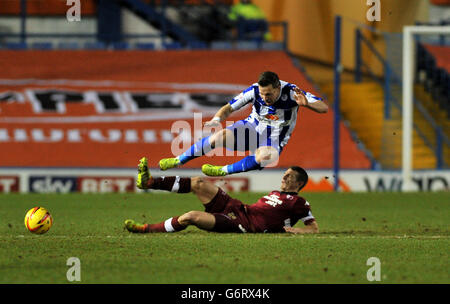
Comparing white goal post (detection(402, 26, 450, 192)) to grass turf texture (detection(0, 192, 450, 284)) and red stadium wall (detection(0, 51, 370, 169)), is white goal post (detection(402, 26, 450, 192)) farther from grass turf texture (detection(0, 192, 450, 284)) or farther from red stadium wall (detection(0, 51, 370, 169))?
grass turf texture (detection(0, 192, 450, 284))

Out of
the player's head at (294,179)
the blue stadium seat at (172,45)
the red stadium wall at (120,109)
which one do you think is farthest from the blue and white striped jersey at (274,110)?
the blue stadium seat at (172,45)

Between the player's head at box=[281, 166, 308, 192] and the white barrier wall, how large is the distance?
9729 millimetres

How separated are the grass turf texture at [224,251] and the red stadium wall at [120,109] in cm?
733

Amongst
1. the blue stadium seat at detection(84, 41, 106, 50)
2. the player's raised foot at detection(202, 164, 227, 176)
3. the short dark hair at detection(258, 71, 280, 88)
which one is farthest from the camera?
the blue stadium seat at detection(84, 41, 106, 50)

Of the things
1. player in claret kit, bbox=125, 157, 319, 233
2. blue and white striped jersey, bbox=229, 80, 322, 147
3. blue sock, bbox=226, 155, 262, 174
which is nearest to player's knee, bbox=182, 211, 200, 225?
player in claret kit, bbox=125, 157, 319, 233

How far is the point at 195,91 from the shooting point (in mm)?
23250

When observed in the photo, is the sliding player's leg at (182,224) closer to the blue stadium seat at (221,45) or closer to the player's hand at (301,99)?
the player's hand at (301,99)

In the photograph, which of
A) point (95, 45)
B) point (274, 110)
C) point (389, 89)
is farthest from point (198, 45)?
point (274, 110)

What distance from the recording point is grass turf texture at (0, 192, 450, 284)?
7.84 m

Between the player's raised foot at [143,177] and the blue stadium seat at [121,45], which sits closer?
the player's raised foot at [143,177]

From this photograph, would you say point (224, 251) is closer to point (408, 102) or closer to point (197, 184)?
point (197, 184)

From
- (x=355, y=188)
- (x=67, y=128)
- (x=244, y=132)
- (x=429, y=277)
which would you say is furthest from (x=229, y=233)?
(x=67, y=128)

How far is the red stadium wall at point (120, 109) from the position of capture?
71.3 ft
